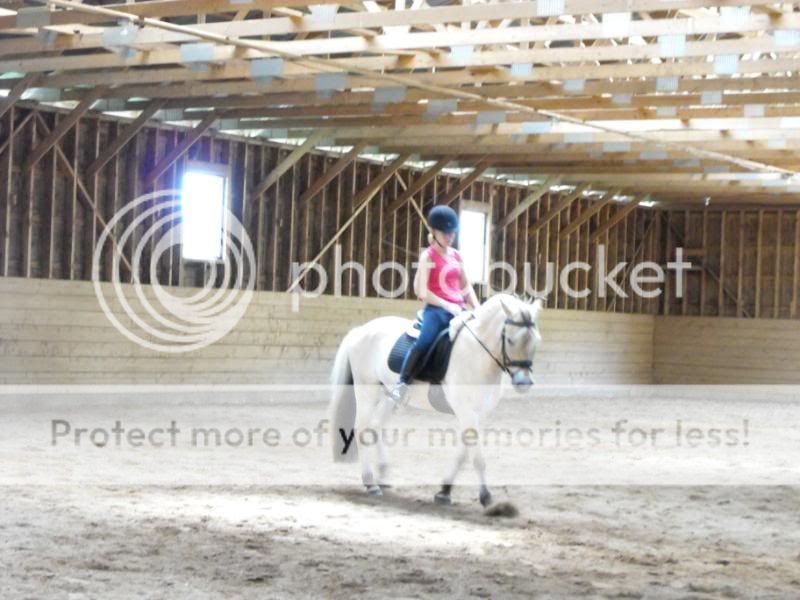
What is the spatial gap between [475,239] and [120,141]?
8.40m

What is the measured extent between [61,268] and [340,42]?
19.2ft

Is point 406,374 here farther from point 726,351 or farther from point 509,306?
point 726,351

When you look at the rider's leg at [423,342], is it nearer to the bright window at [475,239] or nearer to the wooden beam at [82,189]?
the wooden beam at [82,189]

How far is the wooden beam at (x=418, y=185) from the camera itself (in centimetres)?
2043

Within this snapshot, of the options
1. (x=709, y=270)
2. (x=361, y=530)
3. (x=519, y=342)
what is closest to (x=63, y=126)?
(x=519, y=342)

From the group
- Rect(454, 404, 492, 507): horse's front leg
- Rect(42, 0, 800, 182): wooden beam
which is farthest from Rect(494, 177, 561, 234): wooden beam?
Rect(454, 404, 492, 507): horse's front leg

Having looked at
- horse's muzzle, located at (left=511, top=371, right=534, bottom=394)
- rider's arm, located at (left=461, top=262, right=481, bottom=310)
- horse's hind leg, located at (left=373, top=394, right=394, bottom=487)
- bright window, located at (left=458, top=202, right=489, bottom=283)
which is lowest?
horse's hind leg, located at (left=373, top=394, right=394, bottom=487)

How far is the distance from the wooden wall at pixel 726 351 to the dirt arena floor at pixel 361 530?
13.9 meters

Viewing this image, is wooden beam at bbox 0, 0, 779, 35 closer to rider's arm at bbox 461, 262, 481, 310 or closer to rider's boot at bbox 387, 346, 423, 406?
rider's arm at bbox 461, 262, 481, 310

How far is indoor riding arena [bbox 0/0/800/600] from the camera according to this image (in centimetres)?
729

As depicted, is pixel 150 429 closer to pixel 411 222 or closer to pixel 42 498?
pixel 42 498

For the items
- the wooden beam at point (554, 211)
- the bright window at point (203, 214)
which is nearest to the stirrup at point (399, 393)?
the bright window at point (203, 214)

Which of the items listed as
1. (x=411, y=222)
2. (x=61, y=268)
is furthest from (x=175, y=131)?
(x=411, y=222)

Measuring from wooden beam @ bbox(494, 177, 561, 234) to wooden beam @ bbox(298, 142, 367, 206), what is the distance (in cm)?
466
